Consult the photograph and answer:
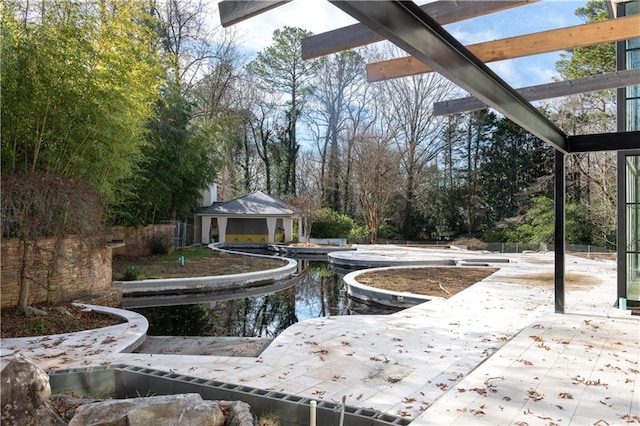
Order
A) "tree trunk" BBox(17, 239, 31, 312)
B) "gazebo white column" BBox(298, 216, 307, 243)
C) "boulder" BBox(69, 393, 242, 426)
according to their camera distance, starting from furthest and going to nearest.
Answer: "gazebo white column" BBox(298, 216, 307, 243) < "tree trunk" BBox(17, 239, 31, 312) < "boulder" BBox(69, 393, 242, 426)

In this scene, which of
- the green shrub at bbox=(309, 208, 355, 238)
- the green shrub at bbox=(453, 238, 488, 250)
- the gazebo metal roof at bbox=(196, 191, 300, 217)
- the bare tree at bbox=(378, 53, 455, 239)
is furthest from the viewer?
the bare tree at bbox=(378, 53, 455, 239)

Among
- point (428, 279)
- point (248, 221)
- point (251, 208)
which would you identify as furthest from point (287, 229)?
point (428, 279)

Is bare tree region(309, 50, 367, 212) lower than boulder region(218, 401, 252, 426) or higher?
higher

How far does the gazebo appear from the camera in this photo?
878 inches

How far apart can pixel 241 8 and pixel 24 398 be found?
2.79 meters

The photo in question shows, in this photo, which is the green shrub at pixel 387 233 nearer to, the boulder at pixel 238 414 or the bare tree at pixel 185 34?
the bare tree at pixel 185 34

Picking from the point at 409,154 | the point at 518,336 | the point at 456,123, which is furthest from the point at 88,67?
the point at 456,123

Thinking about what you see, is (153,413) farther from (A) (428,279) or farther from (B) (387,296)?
(A) (428,279)

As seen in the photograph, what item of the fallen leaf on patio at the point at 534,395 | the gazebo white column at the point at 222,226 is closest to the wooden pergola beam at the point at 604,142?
the fallen leaf on patio at the point at 534,395

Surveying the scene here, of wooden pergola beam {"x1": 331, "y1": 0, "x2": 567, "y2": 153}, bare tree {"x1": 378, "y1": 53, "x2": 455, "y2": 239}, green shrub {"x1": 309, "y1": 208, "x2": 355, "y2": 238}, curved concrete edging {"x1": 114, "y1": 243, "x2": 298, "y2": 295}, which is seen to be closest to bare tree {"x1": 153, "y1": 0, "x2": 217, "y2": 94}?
green shrub {"x1": 309, "y1": 208, "x2": 355, "y2": 238}

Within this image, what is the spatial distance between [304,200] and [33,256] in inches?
681

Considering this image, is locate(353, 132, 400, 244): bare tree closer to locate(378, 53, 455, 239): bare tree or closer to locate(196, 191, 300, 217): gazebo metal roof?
locate(378, 53, 455, 239): bare tree

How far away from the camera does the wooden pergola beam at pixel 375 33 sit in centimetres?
246

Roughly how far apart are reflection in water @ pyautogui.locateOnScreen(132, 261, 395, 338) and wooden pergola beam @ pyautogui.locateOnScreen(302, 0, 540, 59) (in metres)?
5.02
